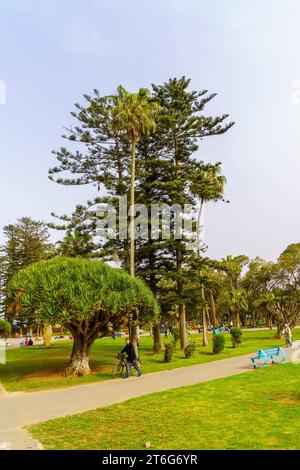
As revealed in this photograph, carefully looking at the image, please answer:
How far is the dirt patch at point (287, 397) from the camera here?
9.40m

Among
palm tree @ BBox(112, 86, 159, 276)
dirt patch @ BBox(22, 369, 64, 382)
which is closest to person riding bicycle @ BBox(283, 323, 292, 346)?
palm tree @ BBox(112, 86, 159, 276)

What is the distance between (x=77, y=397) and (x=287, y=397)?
6039 mm

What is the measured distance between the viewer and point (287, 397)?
992cm

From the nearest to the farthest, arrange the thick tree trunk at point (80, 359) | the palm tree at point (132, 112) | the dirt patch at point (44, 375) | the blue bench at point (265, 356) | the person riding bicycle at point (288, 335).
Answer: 1. the dirt patch at point (44, 375)
2. the blue bench at point (265, 356)
3. the thick tree trunk at point (80, 359)
4. the palm tree at point (132, 112)
5. the person riding bicycle at point (288, 335)

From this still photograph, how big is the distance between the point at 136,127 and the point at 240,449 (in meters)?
19.4

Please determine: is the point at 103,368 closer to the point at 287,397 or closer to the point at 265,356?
the point at 265,356

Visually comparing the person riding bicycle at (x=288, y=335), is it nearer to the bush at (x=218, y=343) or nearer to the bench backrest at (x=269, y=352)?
the bush at (x=218, y=343)

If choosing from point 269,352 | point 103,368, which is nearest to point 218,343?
point 269,352

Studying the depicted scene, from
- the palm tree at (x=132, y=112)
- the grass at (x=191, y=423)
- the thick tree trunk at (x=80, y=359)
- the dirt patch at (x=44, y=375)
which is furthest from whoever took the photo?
the palm tree at (x=132, y=112)

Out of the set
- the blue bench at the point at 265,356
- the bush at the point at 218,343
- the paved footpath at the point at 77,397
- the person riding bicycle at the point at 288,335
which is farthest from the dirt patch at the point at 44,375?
the person riding bicycle at the point at 288,335

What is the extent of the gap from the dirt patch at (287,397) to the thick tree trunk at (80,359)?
29.6 feet

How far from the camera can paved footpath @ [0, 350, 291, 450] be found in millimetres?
7756
